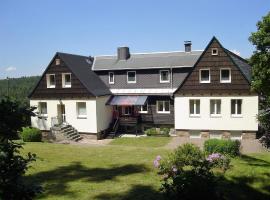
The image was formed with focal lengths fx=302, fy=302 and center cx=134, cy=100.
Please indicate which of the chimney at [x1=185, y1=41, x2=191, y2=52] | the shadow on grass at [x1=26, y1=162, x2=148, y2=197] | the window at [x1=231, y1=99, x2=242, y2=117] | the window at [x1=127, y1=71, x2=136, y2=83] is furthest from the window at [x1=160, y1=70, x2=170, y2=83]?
the shadow on grass at [x1=26, y1=162, x2=148, y2=197]

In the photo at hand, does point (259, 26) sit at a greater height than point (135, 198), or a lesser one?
greater

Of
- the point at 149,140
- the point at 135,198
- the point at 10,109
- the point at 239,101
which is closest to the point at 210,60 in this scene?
the point at 239,101

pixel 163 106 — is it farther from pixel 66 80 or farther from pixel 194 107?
pixel 66 80

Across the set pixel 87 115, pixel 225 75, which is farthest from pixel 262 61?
pixel 87 115

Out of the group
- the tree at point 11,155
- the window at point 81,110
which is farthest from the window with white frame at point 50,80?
the tree at point 11,155

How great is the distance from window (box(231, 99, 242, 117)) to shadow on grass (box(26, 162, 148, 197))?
1606 centimetres

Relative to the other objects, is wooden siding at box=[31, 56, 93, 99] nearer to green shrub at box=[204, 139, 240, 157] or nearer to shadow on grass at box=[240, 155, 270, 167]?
green shrub at box=[204, 139, 240, 157]

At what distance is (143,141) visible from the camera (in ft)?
98.7

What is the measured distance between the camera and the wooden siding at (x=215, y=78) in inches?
1146

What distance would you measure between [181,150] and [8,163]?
10504 millimetres

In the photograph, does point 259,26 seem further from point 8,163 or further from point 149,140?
point 8,163

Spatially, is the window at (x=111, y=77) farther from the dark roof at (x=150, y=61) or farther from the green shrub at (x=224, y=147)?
the green shrub at (x=224, y=147)

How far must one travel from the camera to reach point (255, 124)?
2897 centimetres

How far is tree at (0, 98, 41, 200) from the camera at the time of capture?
19.0 feet
